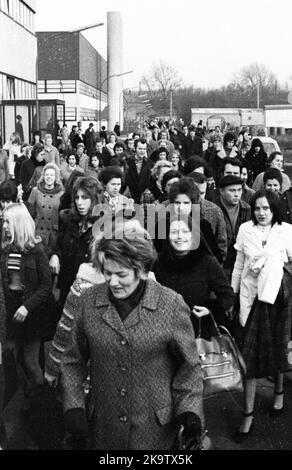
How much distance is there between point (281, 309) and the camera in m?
5.47

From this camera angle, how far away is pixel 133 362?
3230 mm

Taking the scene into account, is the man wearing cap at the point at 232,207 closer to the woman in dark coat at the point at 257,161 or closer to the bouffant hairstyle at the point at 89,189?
the bouffant hairstyle at the point at 89,189

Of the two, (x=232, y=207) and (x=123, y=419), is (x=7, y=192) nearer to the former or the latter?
(x=232, y=207)

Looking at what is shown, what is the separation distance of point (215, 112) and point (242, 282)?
209 ft

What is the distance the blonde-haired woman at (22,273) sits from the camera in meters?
5.48

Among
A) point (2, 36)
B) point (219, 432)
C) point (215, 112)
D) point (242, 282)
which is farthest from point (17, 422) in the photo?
point (215, 112)

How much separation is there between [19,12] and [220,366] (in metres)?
37.7

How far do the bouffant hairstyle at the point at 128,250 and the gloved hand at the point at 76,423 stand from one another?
26.0 inches

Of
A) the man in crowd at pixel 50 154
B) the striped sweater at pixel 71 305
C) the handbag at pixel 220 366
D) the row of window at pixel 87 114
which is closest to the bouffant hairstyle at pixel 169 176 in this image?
the striped sweater at pixel 71 305

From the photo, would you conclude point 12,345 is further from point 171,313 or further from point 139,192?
point 139,192

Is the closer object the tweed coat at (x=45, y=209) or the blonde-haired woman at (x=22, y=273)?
the blonde-haired woman at (x=22, y=273)

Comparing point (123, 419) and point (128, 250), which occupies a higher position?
point (128, 250)

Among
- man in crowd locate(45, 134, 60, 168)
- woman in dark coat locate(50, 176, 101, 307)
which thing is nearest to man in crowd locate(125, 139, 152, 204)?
man in crowd locate(45, 134, 60, 168)

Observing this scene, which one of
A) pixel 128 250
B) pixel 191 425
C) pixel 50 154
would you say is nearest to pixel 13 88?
pixel 50 154
